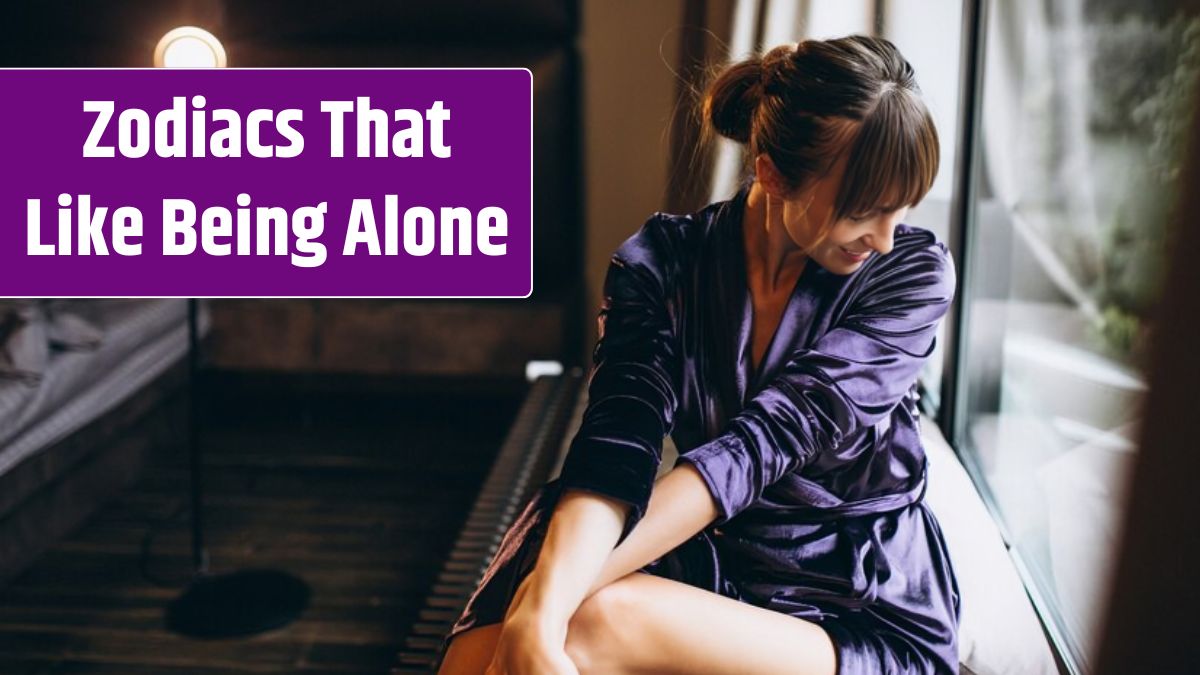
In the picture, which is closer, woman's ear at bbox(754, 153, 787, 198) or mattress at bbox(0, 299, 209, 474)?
woman's ear at bbox(754, 153, 787, 198)

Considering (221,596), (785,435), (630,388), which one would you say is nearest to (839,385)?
(785,435)

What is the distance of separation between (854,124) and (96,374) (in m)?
1.63

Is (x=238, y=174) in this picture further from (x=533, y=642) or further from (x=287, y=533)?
(x=533, y=642)

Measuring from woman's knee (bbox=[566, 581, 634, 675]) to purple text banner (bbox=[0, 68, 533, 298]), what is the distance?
1186 millimetres

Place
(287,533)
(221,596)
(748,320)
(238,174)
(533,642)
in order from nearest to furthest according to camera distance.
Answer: (533,642), (748,320), (221,596), (238,174), (287,533)

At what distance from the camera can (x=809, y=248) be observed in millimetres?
904

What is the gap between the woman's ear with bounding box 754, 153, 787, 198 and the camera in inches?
35.2

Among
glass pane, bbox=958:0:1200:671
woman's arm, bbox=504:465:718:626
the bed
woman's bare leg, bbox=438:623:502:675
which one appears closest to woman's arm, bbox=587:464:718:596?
woman's arm, bbox=504:465:718:626

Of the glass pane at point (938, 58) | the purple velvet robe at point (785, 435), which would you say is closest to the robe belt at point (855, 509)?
the purple velvet robe at point (785, 435)

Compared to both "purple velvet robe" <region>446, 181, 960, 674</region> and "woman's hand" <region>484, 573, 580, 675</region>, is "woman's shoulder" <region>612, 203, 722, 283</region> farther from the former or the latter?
"woman's hand" <region>484, 573, 580, 675</region>

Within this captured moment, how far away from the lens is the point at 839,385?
89 centimetres

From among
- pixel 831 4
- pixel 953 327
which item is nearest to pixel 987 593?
pixel 953 327

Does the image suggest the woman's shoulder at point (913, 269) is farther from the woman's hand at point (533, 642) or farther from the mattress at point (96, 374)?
the mattress at point (96, 374)

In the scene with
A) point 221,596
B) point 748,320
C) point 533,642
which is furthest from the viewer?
point 221,596
